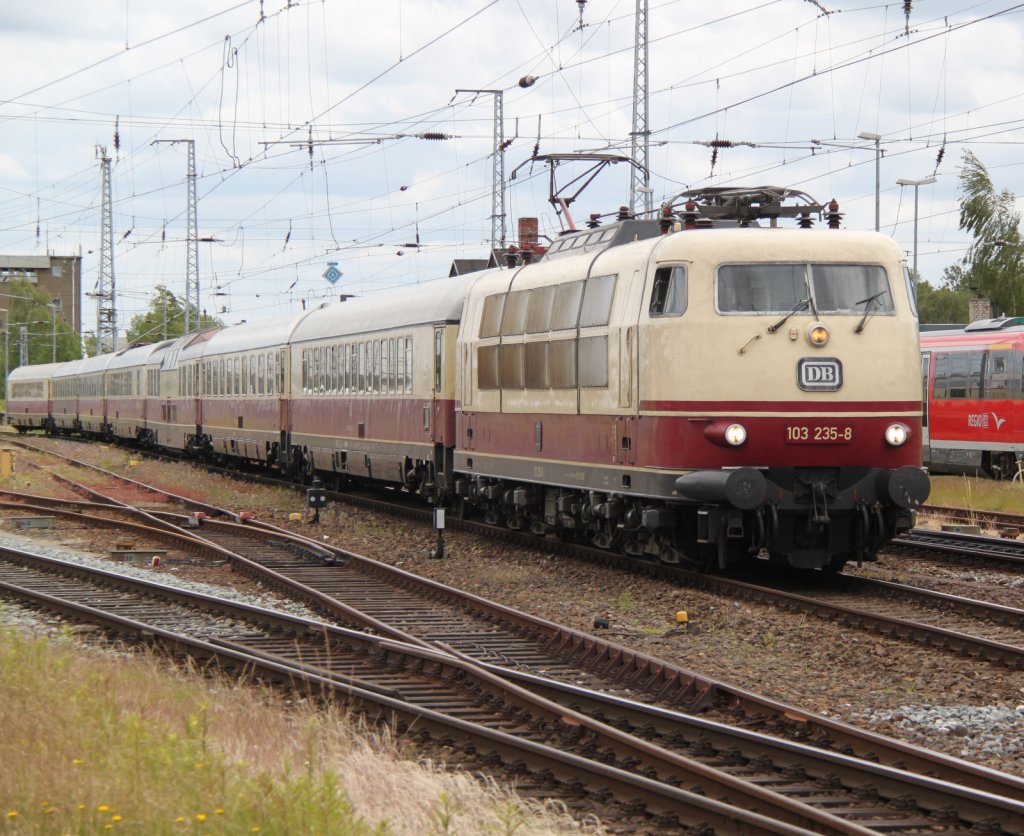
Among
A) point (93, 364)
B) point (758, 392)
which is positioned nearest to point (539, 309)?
point (758, 392)

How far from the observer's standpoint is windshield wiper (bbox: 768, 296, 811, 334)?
13898 millimetres

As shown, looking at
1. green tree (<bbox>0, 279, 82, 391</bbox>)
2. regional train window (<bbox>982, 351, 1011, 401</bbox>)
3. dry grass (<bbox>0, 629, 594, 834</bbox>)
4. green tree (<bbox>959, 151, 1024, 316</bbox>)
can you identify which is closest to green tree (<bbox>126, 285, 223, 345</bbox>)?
green tree (<bbox>0, 279, 82, 391</bbox>)

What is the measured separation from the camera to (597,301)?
610 inches

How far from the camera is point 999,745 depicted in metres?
8.13

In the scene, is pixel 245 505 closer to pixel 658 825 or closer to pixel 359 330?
pixel 359 330

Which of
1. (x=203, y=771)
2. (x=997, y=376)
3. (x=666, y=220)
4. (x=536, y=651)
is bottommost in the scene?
(x=536, y=651)

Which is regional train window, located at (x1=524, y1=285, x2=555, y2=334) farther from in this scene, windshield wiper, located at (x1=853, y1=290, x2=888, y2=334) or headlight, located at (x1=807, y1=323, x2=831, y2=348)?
windshield wiper, located at (x1=853, y1=290, x2=888, y2=334)

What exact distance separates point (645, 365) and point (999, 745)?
671cm

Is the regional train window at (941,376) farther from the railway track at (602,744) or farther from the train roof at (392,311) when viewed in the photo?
the railway track at (602,744)

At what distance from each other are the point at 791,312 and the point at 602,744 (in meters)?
6.97

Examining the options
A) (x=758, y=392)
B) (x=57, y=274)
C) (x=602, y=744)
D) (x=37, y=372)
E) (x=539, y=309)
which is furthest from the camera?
(x=57, y=274)

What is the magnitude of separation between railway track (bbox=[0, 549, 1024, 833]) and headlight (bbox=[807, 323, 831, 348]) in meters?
5.37

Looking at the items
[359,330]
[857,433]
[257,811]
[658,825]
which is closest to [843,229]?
[857,433]

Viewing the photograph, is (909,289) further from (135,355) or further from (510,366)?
(135,355)
